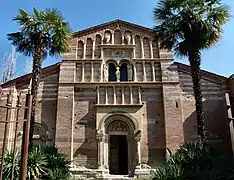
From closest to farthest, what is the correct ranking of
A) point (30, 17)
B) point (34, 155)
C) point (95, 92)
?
point (34, 155), point (30, 17), point (95, 92)

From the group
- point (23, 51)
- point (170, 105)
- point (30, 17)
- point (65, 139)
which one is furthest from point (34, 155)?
point (170, 105)

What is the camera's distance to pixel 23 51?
15.1 meters

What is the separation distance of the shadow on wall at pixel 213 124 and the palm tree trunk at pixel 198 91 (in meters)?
4.51

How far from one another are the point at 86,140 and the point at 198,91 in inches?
291

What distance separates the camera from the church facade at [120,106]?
16.2 meters

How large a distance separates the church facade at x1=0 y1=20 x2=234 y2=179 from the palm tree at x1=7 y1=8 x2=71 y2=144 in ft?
10.2

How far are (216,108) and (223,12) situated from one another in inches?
Result: 236

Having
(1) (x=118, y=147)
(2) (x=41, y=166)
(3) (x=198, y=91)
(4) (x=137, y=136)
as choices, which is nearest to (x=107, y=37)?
(4) (x=137, y=136)

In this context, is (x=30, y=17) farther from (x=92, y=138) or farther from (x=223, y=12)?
(x=223, y=12)

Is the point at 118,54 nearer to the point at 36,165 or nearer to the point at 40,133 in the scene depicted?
the point at 40,133

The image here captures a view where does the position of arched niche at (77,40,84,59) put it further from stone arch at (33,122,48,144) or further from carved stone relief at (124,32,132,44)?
stone arch at (33,122,48,144)

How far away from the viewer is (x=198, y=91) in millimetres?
12648

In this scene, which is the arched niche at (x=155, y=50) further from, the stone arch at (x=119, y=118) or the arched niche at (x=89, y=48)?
the stone arch at (x=119, y=118)

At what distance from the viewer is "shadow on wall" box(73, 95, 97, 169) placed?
16141 millimetres
